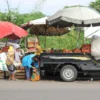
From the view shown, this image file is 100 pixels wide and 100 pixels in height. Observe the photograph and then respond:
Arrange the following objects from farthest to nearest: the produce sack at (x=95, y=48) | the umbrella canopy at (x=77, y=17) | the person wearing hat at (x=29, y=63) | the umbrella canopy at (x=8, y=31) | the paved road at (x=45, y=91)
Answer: the umbrella canopy at (x=8, y=31)
the umbrella canopy at (x=77, y=17)
the person wearing hat at (x=29, y=63)
the produce sack at (x=95, y=48)
the paved road at (x=45, y=91)

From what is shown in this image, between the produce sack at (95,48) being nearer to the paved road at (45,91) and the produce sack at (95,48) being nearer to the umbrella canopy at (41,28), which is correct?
the paved road at (45,91)

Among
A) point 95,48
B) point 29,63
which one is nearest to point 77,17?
point 95,48

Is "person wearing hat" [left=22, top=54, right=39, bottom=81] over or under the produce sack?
under

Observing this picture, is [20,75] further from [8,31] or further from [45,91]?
[45,91]

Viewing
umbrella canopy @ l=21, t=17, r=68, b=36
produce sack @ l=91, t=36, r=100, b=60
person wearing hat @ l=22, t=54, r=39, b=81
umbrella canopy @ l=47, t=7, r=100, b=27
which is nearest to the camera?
produce sack @ l=91, t=36, r=100, b=60

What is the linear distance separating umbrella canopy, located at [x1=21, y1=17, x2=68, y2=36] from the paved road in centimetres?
462

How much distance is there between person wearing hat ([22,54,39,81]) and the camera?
15.7 metres

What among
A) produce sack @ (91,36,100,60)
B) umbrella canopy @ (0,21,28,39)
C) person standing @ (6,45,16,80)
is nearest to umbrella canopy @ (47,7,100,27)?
produce sack @ (91,36,100,60)

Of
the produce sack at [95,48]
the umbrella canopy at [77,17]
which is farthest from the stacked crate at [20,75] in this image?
the produce sack at [95,48]

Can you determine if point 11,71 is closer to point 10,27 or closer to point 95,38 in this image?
point 10,27

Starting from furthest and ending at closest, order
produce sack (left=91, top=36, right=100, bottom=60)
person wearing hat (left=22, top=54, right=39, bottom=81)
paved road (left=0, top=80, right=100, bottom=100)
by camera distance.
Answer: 1. person wearing hat (left=22, top=54, right=39, bottom=81)
2. produce sack (left=91, top=36, right=100, bottom=60)
3. paved road (left=0, top=80, right=100, bottom=100)

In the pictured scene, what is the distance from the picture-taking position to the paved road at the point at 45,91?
1094cm

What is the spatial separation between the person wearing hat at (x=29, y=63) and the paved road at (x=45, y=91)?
2.12 ft

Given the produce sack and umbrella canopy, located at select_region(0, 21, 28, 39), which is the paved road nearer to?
the produce sack
